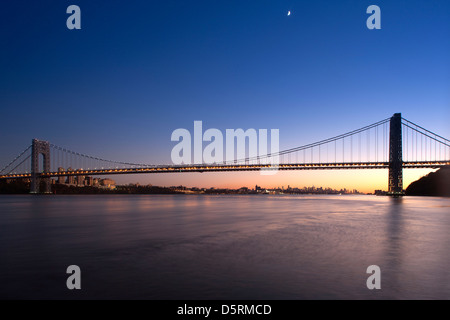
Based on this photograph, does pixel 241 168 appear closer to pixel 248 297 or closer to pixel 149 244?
pixel 149 244

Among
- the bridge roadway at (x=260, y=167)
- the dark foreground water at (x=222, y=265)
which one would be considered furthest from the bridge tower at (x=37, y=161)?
the dark foreground water at (x=222, y=265)

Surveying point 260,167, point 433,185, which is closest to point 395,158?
point 260,167

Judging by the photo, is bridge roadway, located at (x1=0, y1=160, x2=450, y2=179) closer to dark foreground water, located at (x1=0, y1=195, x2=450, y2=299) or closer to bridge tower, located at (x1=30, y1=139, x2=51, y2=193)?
bridge tower, located at (x1=30, y1=139, x2=51, y2=193)

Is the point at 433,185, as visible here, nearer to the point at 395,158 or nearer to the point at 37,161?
the point at 395,158

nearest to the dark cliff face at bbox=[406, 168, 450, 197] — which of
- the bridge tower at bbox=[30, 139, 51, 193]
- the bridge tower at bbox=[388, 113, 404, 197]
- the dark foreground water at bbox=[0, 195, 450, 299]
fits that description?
the bridge tower at bbox=[388, 113, 404, 197]

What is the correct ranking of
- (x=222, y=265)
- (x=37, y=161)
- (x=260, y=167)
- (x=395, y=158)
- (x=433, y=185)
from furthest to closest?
(x=433, y=185), (x=37, y=161), (x=260, y=167), (x=395, y=158), (x=222, y=265)

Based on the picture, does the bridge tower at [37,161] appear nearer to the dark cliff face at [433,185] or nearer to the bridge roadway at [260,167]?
the bridge roadway at [260,167]
